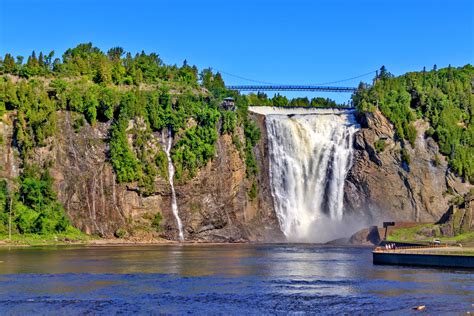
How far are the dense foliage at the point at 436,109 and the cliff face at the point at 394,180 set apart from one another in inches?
72.6

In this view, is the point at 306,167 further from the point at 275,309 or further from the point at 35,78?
the point at 275,309

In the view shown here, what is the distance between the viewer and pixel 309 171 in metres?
164

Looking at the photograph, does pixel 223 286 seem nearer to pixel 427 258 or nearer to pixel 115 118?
pixel 427 258

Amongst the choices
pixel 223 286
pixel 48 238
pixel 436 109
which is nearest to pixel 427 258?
pixel 223 286

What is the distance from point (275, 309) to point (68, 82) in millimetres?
111350

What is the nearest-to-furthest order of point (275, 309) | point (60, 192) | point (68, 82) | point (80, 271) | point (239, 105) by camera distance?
point (275, 309) → point (80, 271) → point (60, 192) → point (68, 82) → point (239, 105)

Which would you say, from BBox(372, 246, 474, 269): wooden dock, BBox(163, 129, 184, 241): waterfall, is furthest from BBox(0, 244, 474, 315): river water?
BBox(163, 129, 184, 241): waterfall

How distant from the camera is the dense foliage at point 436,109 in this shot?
170625 mm

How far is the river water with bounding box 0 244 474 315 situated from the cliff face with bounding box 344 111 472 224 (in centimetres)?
6636

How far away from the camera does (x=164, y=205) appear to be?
14838cm

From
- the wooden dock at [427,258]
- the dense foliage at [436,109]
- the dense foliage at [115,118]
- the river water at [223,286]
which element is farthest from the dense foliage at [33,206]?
the dense foliage at [436,109]

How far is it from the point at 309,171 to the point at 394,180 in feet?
53.8

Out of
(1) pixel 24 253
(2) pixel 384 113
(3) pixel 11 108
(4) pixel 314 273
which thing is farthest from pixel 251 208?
(4) pixel 314 273

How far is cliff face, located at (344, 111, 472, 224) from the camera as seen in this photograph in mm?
162125
